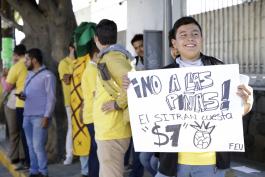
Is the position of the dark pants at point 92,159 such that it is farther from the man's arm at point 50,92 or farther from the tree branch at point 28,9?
the tree branch at point 28,9

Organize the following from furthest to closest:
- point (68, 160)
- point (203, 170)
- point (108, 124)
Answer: point (68, 160)
point (108, 124)
point (203, 170)

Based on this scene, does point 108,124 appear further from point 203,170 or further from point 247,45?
point 247,45

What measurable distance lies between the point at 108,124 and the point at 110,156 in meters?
0.26

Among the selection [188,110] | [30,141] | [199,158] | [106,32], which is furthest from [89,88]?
[199,158]

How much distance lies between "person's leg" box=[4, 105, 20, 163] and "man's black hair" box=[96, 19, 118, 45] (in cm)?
352

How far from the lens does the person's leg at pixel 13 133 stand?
6602 mm

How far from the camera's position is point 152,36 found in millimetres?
5387

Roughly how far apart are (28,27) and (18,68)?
105cm

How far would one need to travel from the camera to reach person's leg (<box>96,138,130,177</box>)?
11.1 ft

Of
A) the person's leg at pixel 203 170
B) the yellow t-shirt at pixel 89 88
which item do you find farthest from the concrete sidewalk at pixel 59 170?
the person's leg at pixel 203 170

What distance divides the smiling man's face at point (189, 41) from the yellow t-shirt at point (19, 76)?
3.80 metres

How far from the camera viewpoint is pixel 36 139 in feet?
17.6

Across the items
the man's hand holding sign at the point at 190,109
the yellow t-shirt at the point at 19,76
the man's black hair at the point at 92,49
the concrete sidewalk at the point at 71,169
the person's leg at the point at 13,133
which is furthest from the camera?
the person's leg at the point at 13,133

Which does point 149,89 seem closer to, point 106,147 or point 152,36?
point 106,147
